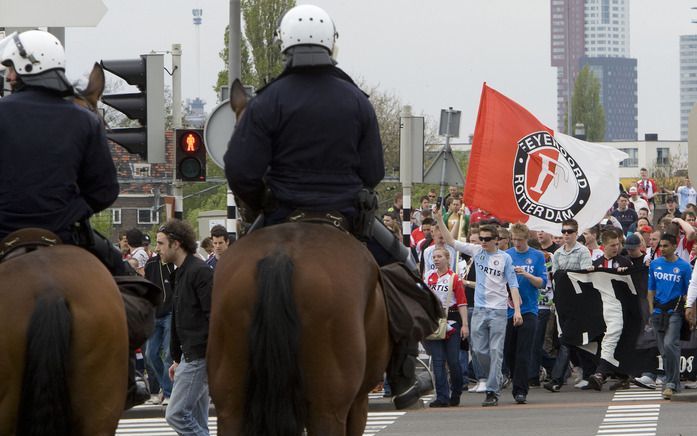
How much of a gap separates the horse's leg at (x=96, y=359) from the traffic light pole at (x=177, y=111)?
32.8 ft

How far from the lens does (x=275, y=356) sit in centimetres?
784

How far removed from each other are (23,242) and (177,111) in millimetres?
10937

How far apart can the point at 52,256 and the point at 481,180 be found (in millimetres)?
15508

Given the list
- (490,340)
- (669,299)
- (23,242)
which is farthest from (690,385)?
(23,242)

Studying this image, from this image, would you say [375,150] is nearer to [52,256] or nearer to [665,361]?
[52,256]

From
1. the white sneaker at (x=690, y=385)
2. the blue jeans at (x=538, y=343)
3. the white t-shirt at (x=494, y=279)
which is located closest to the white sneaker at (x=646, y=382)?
the white sneaker at (x=690, y=385)

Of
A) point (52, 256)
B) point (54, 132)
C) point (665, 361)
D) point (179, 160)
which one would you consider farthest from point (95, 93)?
point (665, 361)

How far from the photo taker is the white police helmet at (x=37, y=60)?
27.7ft

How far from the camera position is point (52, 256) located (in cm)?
786

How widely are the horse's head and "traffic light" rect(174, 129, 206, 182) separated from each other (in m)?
8.43

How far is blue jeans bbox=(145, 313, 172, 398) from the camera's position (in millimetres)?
18703

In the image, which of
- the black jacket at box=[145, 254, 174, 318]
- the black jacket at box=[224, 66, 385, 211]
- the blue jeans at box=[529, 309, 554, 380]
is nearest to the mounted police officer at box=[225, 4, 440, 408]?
the black jacket at box=[224, 66, 385, 211]

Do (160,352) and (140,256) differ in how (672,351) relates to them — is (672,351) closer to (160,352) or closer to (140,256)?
(160,352)

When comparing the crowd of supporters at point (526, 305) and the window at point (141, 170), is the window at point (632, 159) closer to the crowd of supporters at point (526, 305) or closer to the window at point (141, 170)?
the window at point (141, 170)
